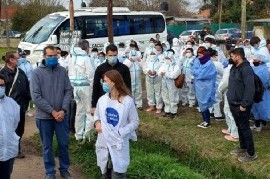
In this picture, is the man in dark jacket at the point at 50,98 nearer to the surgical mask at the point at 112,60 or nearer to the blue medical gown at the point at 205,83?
the surgical mask at the point at 112,60

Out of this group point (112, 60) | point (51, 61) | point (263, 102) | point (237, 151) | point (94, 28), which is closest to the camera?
point (51, 61)

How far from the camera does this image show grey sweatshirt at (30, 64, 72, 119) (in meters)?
6.21

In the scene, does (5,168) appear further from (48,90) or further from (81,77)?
(81,77)

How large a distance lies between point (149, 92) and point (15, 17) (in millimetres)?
36708

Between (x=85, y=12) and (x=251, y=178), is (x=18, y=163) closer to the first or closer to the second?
→ (x=251, y=178)

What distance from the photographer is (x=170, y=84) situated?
34.1 ft

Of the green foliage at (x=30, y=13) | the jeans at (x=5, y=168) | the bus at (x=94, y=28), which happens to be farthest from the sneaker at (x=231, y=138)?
the green foliage at (x=30, y=13)

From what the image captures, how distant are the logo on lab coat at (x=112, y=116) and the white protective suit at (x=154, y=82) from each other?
219 inches

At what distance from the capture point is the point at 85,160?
779 cm

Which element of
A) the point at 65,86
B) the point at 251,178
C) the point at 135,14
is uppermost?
the point at 135,14

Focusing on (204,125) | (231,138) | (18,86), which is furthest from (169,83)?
(18,86)

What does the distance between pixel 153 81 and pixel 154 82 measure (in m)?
0.04

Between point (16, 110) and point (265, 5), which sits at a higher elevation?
point (265, 5)

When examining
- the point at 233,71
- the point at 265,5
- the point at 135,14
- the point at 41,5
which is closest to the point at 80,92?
the point at 233,71
